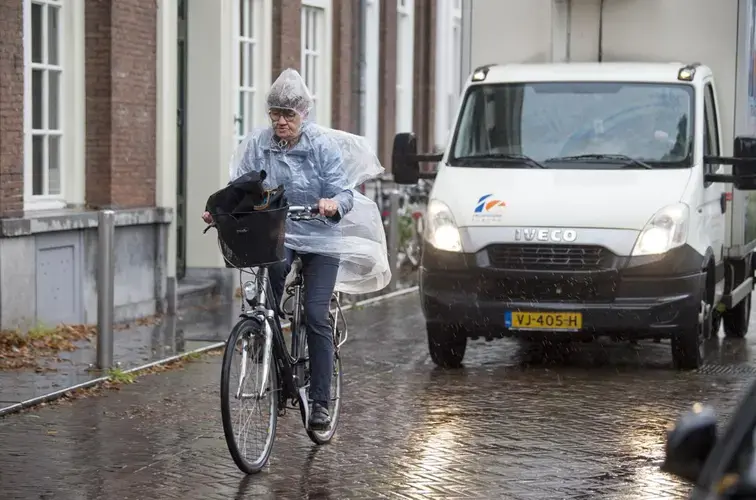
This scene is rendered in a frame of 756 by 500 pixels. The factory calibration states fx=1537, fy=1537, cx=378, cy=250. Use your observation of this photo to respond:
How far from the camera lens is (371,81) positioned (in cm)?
2355

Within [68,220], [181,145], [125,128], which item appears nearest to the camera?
[68,220]

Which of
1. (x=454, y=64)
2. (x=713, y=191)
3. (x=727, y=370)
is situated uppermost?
(x=454, y=64)

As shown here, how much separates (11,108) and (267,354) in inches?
223

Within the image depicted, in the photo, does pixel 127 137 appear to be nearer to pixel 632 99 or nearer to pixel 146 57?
pixel 146 57

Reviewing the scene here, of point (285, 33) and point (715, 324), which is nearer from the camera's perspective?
point (715, 324)

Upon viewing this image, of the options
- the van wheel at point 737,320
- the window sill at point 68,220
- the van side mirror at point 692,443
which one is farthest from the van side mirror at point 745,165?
the van side mirror at point 692,443

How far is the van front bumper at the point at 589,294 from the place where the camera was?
1070 cm

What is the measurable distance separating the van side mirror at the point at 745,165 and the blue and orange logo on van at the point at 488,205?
183 cm

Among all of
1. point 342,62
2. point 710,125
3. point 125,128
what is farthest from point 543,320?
point 342,62

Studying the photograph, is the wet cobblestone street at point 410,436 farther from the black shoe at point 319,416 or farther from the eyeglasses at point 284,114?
the eyeglasses at point 284,114

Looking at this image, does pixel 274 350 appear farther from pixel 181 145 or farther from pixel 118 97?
pixel 181 145

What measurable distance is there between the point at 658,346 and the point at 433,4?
1461 centimetres

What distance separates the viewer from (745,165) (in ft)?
37.1

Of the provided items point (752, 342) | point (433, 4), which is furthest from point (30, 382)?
point (433, 4)
